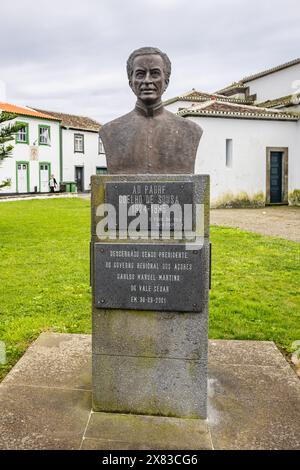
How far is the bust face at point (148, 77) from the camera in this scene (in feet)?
9.88

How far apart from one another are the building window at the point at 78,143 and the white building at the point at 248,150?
14.4 meters

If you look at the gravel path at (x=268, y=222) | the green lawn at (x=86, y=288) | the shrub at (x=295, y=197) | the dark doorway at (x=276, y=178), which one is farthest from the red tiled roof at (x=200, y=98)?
the green lawn at (x=86, y=288)

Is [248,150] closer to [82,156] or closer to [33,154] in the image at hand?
[33,154]

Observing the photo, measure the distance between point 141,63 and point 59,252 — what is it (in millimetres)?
6679

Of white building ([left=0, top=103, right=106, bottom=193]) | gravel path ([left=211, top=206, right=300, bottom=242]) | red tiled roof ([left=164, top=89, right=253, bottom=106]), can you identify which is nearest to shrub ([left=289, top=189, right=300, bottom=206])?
gravel path ([left=211, top=206, right=300, bottom=242])

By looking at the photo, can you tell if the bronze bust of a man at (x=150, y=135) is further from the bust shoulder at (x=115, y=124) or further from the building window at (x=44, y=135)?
the building window at (x=44, y=135)

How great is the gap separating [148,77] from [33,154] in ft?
93.5

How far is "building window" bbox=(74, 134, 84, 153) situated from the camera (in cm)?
3409

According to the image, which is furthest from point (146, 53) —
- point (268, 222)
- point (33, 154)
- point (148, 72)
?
point (33, 154)

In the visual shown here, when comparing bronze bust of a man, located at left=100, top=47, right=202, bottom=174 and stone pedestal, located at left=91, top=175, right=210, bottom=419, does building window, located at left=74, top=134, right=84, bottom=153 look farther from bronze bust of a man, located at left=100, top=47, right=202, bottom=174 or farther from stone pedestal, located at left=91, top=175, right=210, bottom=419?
Answer: stone pedestal, located at left=91, top=175, right=210, bottom=419

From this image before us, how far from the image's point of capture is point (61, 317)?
5.23 m

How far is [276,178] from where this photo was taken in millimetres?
21734

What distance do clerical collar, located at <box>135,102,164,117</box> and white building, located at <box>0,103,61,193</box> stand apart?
2621cm

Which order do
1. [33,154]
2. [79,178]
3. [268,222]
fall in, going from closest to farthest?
[268,222] → [33,154] → [79,178]
